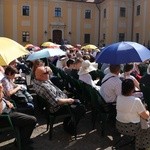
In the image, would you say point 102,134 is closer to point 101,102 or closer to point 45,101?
point 101,102

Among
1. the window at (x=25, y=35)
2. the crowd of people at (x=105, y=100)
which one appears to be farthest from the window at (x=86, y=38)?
the crowd of people at (x=105, y=100)

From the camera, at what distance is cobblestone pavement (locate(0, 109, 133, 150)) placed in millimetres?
5486

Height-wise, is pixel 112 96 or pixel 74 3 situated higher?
pixel 74 3

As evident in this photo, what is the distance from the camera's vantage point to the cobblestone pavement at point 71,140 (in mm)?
5486

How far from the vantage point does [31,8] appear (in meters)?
38.8

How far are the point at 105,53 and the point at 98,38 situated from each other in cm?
3522

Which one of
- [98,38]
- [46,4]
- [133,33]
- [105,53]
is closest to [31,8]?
[46,4]

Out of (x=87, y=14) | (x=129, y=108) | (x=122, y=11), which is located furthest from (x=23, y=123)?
(x=87, y=14)

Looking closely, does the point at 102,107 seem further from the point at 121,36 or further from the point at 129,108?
the point at 121,36

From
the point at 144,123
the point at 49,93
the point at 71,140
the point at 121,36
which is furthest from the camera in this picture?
the point at 121,36

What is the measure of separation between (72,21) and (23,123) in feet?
119

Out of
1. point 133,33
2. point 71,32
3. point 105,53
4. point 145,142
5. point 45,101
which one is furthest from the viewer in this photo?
point 71,32

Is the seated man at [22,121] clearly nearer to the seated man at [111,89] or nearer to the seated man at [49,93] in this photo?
the seated man at [49,93]

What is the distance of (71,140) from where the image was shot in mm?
5828
